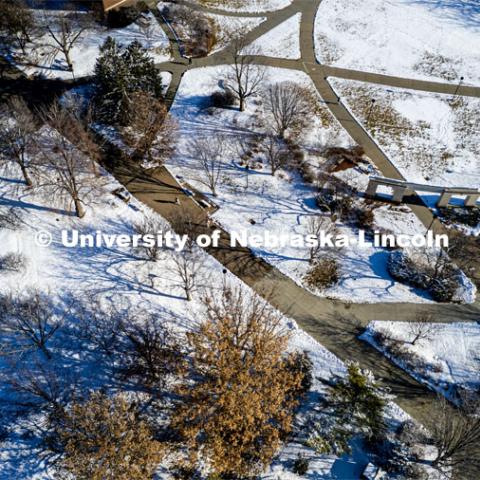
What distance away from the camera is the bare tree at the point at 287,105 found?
4525cm

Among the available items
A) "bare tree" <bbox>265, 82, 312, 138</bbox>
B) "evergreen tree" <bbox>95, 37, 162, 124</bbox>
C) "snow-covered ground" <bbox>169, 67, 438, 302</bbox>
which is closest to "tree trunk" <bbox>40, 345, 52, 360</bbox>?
"snow-covered ground" <bbox>169, 67, 438, 302</bbox>

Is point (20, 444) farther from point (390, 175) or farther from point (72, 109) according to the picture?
point (390, 175)

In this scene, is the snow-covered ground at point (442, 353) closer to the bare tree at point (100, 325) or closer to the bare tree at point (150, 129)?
the bare tree at point (100, 325)

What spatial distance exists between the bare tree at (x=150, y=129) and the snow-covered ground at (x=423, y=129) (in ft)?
70.4

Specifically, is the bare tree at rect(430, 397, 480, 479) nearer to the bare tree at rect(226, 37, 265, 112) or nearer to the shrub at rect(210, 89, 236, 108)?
the bare tree at rect(226, 37, 265, 112)

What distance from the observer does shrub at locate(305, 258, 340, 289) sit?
3744 centimetres

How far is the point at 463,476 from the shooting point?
94.9 feet

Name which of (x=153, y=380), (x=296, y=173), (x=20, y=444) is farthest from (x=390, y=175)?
(x=20, y=444)

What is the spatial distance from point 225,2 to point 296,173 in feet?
110

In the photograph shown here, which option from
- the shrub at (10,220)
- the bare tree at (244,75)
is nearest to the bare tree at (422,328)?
the bare tree at (244,75)

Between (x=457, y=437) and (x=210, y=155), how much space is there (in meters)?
31.1

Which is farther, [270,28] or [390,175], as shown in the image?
[270,28]

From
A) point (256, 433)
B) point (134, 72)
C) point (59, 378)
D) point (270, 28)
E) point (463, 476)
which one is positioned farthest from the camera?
point (270, 28)

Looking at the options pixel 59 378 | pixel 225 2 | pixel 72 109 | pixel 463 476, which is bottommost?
pixel 463 476
